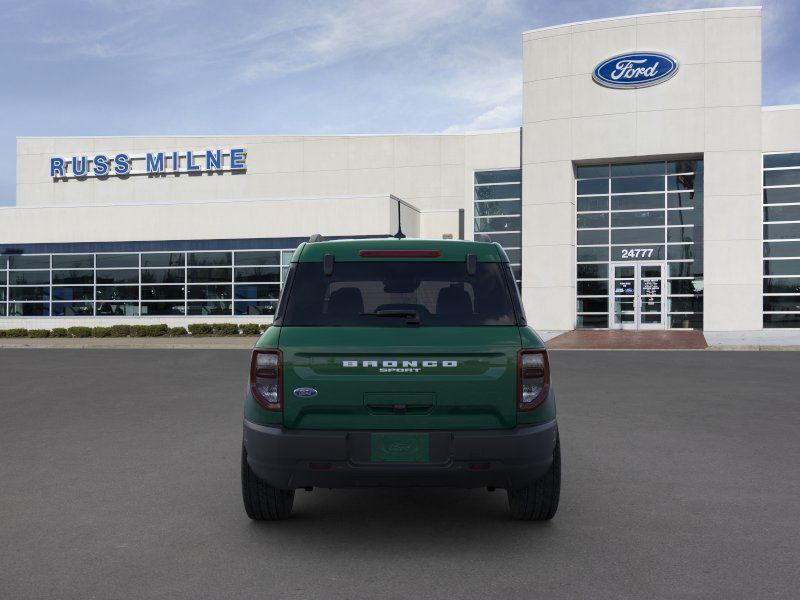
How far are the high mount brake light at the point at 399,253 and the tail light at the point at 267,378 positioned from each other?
0.86m

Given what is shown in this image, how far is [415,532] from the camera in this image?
509cm

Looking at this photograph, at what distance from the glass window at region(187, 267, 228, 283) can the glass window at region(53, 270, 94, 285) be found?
4742 mm

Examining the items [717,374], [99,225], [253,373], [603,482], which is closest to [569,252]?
[717,374]

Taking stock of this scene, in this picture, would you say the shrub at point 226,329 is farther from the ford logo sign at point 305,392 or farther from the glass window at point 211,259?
the ford logo sign at point 305,392

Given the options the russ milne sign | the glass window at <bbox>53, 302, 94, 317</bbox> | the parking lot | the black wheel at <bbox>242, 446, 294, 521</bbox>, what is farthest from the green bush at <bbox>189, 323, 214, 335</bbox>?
the black wheel at <bbox>242, 446, 294, 521</bbox>

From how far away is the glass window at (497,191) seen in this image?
33938mm

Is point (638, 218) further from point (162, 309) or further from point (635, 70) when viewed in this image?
point (162, 309)

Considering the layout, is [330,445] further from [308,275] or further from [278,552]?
[308,275]

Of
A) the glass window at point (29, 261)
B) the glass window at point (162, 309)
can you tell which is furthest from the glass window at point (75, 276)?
the glass window at point (162, 309)

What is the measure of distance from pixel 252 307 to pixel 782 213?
2171cm

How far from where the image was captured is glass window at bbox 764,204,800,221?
29.8 m

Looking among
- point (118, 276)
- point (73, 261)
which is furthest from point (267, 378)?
point (73, 261)

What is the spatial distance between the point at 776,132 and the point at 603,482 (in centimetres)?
2764

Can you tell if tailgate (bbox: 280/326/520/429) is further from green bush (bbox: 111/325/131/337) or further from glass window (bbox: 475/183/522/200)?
glass window (bbox: 475/183/522/200)
